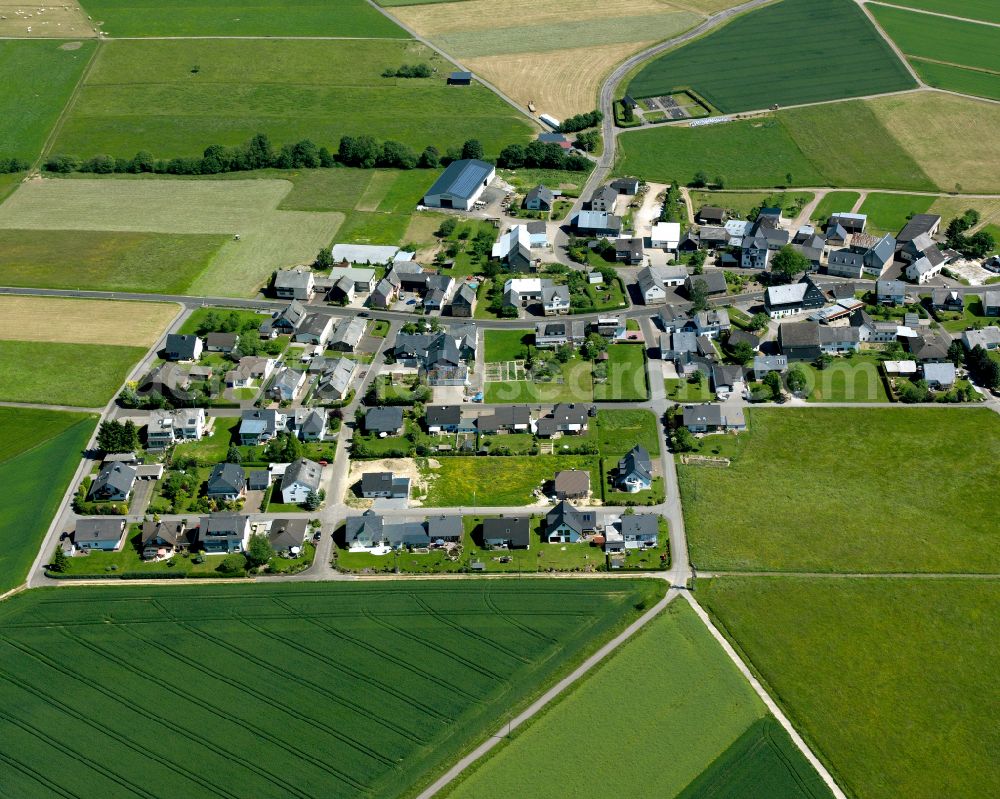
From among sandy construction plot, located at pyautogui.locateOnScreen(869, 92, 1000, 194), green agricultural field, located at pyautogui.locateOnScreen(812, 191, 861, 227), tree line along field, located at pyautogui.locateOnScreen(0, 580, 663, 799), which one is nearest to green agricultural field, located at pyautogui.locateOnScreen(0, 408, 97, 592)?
tree line along field, located at pyautogui.locateOnScreen(0, 580, 663, 799)

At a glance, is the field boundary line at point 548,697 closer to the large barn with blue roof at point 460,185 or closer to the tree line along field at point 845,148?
the large barn with blue roof at point 460,185

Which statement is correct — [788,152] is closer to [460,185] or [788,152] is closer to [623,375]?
[460,185]

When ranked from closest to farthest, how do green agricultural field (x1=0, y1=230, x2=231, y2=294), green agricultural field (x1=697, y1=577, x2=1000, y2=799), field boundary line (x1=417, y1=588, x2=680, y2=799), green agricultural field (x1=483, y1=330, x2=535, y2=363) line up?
field boundary line (x1=417, y1=588, x2=680, y2=799)
green agricultural field (x1=697, y1=577, x2=1000, y2=799)
green agricultural field (x1=483, y1=330, x2=535, y2=363)
green agricultural field (x1=0, y1=230, x2=231, y2=294)

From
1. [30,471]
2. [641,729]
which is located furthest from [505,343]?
[641,729]

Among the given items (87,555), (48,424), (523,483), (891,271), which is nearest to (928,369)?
(891,271)

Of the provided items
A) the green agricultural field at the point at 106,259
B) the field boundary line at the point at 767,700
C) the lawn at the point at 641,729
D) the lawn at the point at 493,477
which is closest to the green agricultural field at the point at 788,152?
the green agricultural field at the point at 106,259

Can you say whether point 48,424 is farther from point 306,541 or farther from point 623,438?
point 623,438

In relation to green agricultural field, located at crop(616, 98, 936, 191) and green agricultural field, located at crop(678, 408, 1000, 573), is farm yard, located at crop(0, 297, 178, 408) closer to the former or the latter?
green agricultural field, located at crop(678, 408, 1000, 573)
